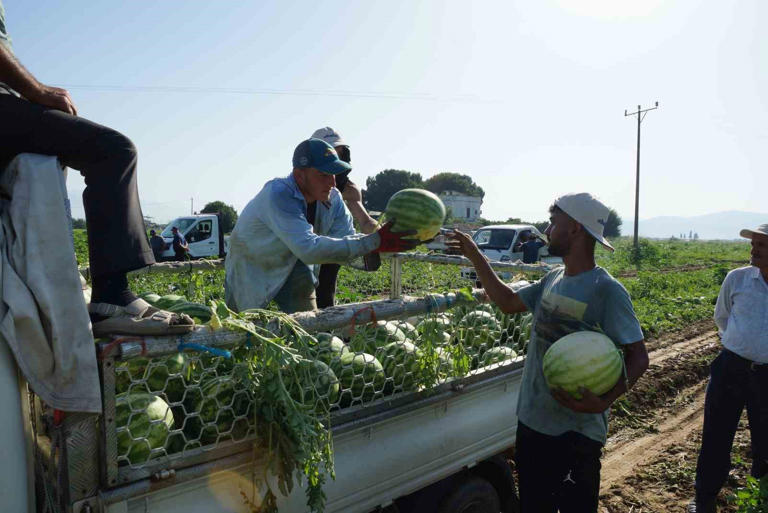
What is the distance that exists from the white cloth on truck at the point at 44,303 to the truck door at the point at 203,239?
60.6ft

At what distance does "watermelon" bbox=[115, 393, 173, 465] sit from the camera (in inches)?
73.1

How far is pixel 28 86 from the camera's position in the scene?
1.92 m

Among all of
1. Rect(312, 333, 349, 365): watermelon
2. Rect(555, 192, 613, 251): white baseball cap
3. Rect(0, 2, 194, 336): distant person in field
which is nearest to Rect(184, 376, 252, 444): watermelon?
Rect(0, 2, 194, 336): distant person in field

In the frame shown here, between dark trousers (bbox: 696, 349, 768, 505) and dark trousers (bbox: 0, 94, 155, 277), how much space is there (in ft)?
14.1

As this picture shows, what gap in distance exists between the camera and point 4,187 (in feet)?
5.75

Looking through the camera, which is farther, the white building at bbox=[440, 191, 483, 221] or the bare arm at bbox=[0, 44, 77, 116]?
the white building at bbox=[440, 191, 483, 221]

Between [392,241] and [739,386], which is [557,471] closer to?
[392,241]

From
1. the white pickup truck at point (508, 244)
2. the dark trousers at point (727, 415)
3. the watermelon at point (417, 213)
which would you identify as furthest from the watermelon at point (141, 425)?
the white pickup truck at point (508, 244)

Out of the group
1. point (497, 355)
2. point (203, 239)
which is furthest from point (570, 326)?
point (203, 239)

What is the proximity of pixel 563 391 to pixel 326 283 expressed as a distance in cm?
238

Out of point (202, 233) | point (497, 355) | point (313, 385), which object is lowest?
point (202, 233)

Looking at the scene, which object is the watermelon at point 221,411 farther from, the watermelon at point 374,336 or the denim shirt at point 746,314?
the denim shirt at point 746,314

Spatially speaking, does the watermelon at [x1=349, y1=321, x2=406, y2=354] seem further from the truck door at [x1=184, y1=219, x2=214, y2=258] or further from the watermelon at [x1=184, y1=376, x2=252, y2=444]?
the truck door at [x1=184, y1=219, x2=214, y2=258]

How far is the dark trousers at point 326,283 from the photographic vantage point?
4.45 meters
